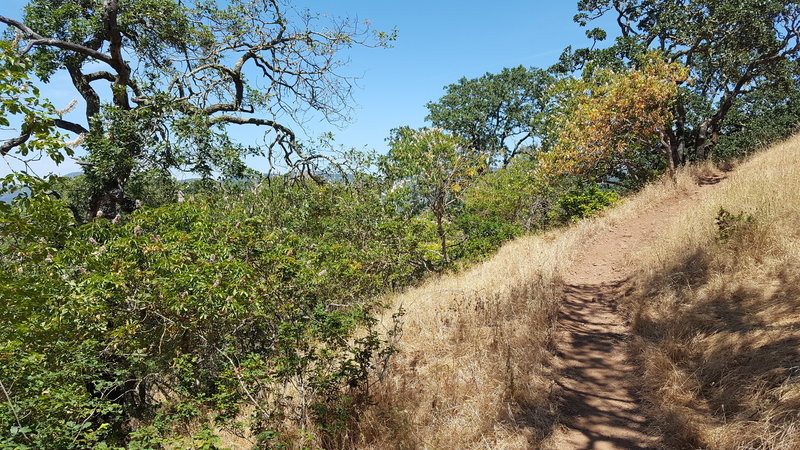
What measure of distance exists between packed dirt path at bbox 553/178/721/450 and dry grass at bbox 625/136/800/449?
23cm

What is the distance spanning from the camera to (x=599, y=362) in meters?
4.84

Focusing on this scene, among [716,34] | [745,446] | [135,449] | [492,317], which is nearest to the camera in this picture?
[745,446]

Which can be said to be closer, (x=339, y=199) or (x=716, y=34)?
(x=339, y=199)

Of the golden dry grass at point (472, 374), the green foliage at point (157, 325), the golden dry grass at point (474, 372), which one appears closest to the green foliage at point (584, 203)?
the golden dry grass at point (474, 372)

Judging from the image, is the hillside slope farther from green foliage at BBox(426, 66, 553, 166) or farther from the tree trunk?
green foliage at BBox(426, 66, 553, 166)

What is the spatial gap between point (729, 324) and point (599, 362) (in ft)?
4.44

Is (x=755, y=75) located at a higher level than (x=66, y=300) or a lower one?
higher

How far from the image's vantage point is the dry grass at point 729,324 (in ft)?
9.91

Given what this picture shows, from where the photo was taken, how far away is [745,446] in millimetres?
2742

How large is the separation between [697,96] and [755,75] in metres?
3.97

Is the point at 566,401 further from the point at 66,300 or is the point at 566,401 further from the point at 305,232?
the point at 305,232

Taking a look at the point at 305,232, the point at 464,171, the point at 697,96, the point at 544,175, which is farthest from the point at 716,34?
the point at 305,232

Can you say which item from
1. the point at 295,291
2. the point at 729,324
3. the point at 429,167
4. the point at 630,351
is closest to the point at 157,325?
the point at 295,291

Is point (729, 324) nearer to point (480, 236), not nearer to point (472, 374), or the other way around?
point (472, 374)
